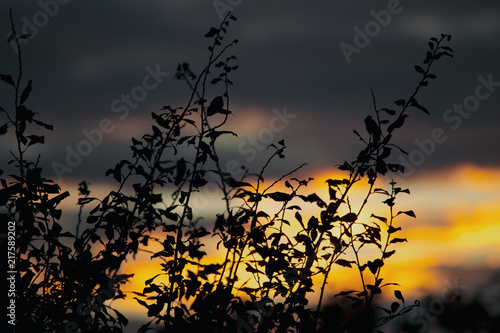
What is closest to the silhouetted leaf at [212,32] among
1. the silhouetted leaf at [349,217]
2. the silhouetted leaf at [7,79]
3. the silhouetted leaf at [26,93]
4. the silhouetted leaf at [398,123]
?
the silhouetted leaf at [26,93]

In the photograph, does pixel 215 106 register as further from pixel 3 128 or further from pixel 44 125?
pixel 3 128

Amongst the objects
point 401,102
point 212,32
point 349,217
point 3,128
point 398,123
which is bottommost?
point 349,217

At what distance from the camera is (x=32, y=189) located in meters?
4.13

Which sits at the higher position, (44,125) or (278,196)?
(44,125)

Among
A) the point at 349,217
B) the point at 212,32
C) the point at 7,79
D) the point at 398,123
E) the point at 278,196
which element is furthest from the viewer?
the point at 212,32

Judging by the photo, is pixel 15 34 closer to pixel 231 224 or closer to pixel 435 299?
pixel 231 224

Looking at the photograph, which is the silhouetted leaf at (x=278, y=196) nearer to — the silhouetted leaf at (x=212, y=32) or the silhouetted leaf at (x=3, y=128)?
the silhouetted leaf at (x=212, y=32)

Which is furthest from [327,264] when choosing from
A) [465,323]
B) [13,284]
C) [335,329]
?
[465,323]

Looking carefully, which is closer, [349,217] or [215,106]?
[215,106]

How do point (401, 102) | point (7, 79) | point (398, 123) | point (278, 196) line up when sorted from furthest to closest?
point (401, 102), point (398, 123), point (278, 196), point (7, 79)

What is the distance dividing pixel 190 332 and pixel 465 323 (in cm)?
3807

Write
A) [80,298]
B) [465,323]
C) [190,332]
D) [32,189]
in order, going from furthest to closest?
[465,323] → [32,189] → [80,298] → [190,332]

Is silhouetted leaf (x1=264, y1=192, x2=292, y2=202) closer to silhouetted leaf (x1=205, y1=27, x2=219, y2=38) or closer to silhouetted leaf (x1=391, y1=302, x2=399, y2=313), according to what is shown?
silhouetted leaf (x1=391, y1=302, x2=399, y2=313)

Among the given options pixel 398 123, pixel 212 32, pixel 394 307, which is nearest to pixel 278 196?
pixel 398 123
